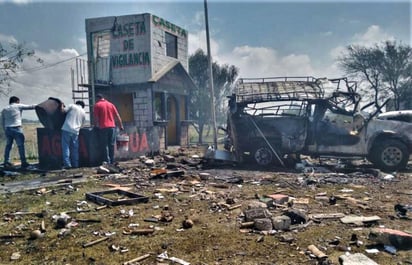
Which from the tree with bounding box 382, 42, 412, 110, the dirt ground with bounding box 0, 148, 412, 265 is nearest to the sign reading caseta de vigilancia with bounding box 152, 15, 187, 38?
the dirt ground with bounding box 0, 148, 412, 265

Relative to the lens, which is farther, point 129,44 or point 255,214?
Answer: point 129,44

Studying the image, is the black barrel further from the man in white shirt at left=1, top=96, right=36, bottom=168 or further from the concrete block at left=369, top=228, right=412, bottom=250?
the concrete block at left=369, top=228, right=412, bottom=250

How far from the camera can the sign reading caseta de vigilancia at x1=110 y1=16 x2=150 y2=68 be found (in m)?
15.2

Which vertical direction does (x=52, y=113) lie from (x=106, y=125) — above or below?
above

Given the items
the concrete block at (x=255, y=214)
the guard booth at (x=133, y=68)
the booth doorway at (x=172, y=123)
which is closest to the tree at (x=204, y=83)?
the booth doorway at (x=172, y=123)

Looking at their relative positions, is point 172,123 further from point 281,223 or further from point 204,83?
point 281,223

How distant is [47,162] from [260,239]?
9023mm

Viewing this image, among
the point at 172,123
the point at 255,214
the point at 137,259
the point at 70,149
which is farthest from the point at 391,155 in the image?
the point at 172,123

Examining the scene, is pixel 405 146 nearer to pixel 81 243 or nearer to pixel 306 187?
pixel 306 187

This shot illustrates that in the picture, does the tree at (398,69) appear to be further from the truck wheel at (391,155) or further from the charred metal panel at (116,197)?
the charred metal panel at (116,197)

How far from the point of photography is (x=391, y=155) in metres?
A: 8.86

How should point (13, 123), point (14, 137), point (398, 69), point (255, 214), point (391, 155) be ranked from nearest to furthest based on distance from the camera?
point (255, 214), point (391, 155), point (13, 123), point (14, 137), point (398, 69)

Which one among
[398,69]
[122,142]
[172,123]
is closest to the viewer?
[122,142]

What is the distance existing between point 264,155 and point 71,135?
6150 mm
